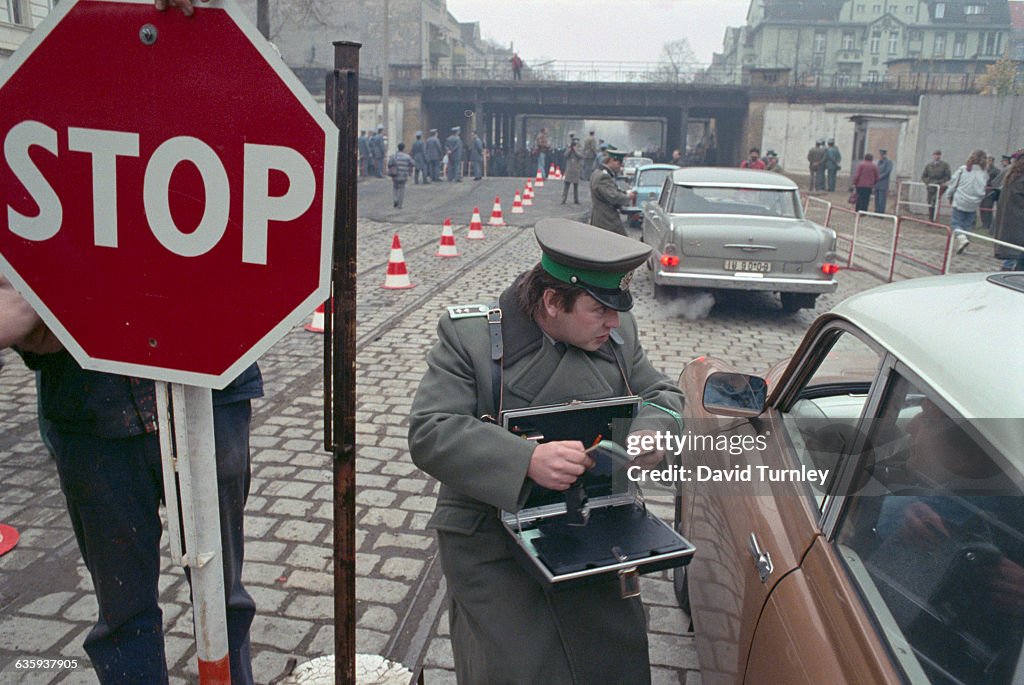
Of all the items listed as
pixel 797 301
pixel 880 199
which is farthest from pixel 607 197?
pixel 880 199

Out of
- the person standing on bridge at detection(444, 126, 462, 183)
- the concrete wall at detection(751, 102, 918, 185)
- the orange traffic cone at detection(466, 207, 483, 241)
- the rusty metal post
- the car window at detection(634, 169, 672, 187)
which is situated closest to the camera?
the rusty metal post

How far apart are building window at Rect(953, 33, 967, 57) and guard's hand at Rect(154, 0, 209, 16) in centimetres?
8675

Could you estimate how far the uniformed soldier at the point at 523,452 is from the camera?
2.11 m

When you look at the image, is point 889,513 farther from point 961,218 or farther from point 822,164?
point 822,164

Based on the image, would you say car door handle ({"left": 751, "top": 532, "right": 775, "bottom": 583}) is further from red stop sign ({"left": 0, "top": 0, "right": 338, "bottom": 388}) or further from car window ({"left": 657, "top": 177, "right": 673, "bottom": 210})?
car window ({"left": 657, "top": 177, "right": 673, "bottom": 210})

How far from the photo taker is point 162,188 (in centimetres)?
153

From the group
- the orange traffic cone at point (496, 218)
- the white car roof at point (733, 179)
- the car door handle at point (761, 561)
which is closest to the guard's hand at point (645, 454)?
the car door handle at point (761, 561)

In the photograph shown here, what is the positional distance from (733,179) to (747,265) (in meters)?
1.84

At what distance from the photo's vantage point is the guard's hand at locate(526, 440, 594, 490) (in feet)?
6.72

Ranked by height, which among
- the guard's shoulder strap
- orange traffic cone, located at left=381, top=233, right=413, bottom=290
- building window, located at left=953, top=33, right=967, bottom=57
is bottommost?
orange traffic cone, located at left=381, top=233, right=413, bottom=290

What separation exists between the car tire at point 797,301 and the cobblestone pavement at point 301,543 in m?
1.86

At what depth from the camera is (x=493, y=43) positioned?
116750 millimetres

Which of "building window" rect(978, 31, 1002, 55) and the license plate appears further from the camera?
"building window" rect(978, 31, 1002, 55)

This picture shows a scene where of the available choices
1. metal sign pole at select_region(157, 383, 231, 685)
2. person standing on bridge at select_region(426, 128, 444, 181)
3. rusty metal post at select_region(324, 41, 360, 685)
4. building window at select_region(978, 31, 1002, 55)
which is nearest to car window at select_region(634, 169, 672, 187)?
person standing on bridge at select_region(426, 128, 444, 181)
